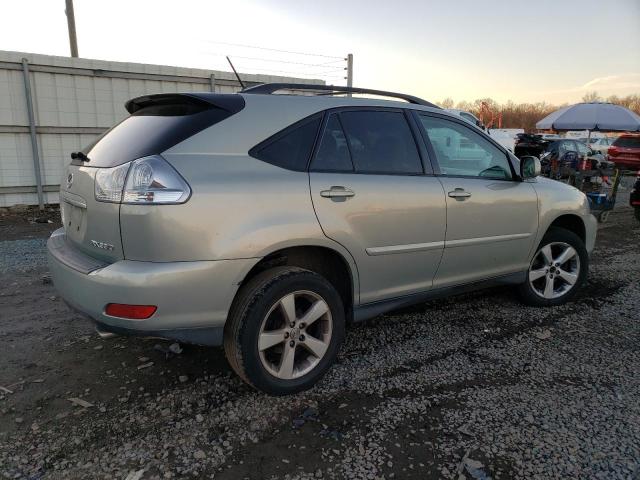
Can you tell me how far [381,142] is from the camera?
3.24 m

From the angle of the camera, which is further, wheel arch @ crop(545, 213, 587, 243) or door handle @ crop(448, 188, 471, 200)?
wheel arch @ crop(545, 213, 587, 243)

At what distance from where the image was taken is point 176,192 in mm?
2348

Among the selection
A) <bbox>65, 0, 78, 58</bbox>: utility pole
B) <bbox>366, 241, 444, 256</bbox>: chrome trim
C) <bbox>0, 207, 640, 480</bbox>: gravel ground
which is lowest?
<bbox>0, 207, 640, 480</bbox>: gravel ground

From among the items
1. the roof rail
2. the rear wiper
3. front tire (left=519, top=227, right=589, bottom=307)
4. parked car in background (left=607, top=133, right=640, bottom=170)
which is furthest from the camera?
parked car in background (left=607, top=133, right=640, bottom=170)

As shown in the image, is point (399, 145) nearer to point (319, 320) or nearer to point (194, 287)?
point (319, 320)

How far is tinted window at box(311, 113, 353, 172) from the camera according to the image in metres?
2.88

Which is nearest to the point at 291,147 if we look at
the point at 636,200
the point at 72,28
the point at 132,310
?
the point at 132,310

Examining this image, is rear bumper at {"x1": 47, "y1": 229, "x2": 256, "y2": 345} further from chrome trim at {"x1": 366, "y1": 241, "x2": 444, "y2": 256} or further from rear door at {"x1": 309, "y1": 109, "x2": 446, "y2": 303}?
chrome trim at {"x1": 366, "y1": 241, "x2": 444, "y2": 256}

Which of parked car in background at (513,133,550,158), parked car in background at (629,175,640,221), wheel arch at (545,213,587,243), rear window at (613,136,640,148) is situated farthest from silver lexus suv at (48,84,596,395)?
rear window at (613,136,640,148)

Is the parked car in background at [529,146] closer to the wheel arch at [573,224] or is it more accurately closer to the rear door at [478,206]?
the wheel arch at [573,224]

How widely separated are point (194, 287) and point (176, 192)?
48 centimetres

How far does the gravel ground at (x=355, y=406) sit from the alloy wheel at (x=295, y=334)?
20 cm

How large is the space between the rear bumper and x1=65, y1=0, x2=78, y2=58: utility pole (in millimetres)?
10162

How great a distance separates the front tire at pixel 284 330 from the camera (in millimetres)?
2586
